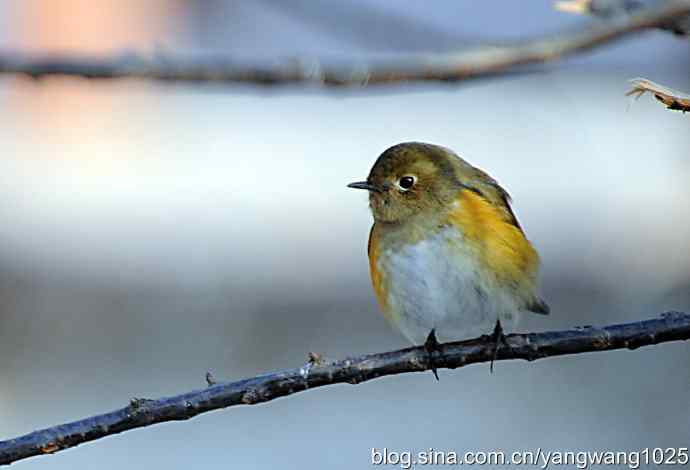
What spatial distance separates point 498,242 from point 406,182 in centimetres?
21

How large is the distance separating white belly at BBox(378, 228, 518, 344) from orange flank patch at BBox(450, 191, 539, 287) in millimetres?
22

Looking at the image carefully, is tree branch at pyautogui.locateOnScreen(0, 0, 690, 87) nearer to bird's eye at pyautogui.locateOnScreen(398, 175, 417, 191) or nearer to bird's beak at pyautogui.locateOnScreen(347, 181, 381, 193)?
bird's beak at pyautogui.locateOnScreen(347, 181, 381, 193)

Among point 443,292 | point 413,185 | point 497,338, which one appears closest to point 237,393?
point 497,338

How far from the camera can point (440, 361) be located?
171cm

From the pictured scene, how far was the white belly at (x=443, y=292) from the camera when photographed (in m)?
2.09

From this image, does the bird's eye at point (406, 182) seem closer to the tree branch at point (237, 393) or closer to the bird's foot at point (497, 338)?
the bird's foot at point (497, 338)

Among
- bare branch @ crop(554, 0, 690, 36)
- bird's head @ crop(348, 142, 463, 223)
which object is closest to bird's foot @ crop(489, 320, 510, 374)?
bird's head @ crop(348, 142, 463, 223)

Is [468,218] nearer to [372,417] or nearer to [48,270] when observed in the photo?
[372,417]

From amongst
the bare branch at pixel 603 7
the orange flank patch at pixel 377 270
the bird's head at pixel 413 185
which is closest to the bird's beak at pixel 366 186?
the bird's head at pixel 413 185

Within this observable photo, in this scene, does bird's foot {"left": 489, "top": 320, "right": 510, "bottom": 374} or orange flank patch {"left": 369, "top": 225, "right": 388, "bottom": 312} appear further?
orange flank patch {"left": 369, "top": 225, "right": 388, "bottom": 312}

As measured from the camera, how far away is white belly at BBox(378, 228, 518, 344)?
6.85 feet

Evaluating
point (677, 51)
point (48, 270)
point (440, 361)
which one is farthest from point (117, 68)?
point (48, 270)

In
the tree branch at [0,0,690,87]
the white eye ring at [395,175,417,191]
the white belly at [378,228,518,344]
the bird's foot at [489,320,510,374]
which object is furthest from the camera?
the white eye ring at [395,175,417,191]

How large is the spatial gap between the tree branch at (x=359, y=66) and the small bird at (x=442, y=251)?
54cm
